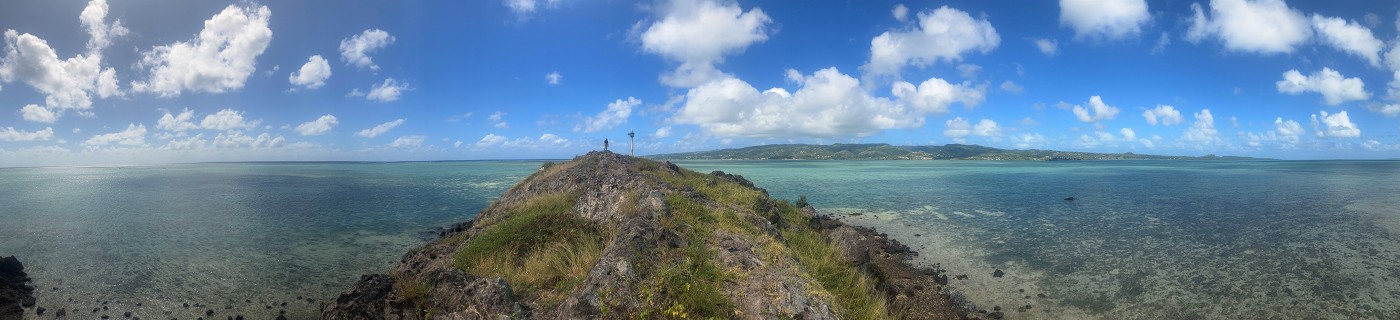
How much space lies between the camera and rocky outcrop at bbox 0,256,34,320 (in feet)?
47.4

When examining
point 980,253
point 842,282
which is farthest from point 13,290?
point 980,253

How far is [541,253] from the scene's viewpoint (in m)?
13.9

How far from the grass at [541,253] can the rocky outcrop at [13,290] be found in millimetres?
12093

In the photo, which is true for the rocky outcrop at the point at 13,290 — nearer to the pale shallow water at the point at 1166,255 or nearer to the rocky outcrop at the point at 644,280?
the rocky outcrop at the point at 644,280

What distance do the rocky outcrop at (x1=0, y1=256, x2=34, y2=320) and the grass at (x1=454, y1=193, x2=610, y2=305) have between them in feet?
39.7

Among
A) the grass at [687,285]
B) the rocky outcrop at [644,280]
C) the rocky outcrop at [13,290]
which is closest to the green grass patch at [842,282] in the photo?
the rocky outcrop at [644,280]

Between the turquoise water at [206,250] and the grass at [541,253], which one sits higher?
the grass at [541,253]

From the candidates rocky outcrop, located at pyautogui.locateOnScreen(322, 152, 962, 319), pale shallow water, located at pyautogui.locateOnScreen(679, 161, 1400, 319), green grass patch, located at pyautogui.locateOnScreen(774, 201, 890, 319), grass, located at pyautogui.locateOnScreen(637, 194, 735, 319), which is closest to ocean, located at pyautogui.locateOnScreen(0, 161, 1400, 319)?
pale shallow water, located at pyautogui.locateOnScreen(679, 161, 1400, 319)

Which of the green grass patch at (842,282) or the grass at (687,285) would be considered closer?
the grass at (687,285)

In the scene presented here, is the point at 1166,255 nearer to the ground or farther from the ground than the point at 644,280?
nearer to the ground

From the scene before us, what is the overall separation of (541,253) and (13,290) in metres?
17.1

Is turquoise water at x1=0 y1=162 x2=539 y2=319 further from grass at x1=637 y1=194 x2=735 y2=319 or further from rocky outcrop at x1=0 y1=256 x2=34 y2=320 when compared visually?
grass at x1=637 y1=194 x2=735 y2=319

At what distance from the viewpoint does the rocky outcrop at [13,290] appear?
14445 mm

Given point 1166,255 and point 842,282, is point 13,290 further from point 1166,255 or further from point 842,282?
point 1166,255
